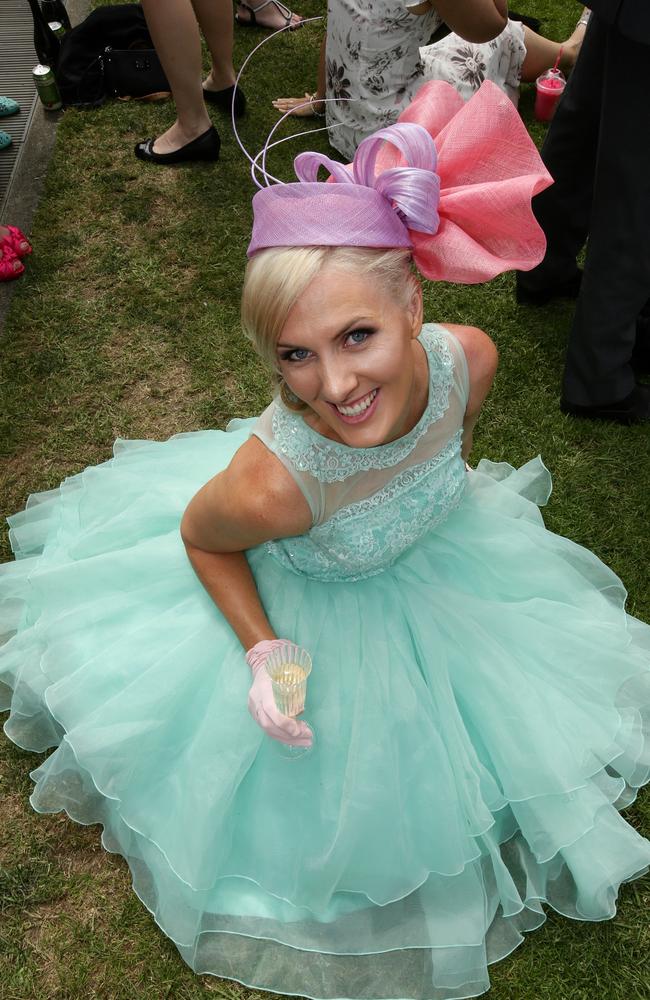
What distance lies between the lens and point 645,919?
2367mm

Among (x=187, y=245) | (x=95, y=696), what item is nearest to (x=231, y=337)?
(x=187, y=245)

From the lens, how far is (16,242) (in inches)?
161

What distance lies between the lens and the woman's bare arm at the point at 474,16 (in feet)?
10.6

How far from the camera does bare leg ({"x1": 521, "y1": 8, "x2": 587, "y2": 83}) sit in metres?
4.82

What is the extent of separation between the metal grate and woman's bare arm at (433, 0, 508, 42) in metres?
2.35

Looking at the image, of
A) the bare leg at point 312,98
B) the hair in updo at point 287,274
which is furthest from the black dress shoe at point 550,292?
the hair in updo at point 287,274

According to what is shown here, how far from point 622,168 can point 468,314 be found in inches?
43.1

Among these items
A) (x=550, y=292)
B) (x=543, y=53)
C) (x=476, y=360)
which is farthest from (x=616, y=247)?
(x=543, y=53)

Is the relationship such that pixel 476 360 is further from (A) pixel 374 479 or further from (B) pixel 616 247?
(B) pixel 616 247

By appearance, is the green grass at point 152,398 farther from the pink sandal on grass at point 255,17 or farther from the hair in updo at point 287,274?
the hair in updo at point 287,274

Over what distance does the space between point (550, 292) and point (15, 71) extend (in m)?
3.42

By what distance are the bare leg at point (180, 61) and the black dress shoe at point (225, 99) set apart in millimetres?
347

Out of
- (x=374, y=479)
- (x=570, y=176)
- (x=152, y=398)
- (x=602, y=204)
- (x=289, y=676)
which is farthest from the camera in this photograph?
(x=152, y=398)

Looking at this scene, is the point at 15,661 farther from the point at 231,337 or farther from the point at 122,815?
the point at 231,337
